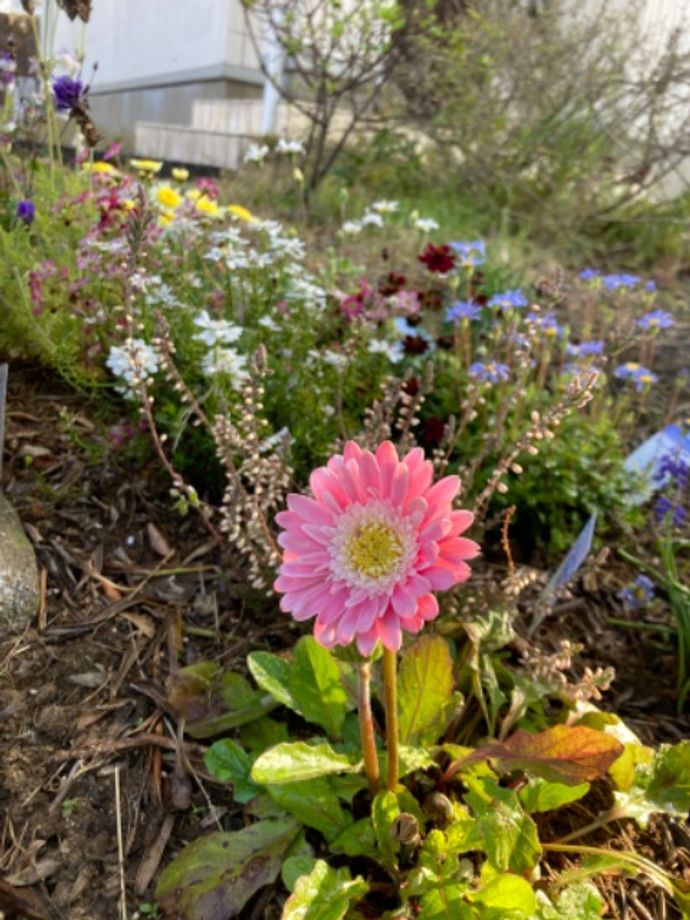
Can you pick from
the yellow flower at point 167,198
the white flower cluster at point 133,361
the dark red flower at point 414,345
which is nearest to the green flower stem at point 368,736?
the white flower cluster at point 133,361

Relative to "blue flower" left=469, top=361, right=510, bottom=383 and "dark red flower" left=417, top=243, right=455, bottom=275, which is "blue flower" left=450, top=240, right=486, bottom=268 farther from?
"blue flower" left=469, top=361, right=510, bottom=383

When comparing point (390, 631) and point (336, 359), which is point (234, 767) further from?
point (336, 359)

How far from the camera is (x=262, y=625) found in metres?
2.04

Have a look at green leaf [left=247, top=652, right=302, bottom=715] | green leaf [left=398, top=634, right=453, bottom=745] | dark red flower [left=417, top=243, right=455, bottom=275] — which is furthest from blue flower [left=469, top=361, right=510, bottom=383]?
green leaf [left=247, top=652, right=302, bottom=715]

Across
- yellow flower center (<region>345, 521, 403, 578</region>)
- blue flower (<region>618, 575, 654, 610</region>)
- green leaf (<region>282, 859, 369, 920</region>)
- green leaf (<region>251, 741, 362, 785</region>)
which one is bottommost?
blue flower (<region>618, 575, 654, 610</region>)

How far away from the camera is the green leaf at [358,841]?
145cm

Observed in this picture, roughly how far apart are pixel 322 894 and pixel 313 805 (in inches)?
8.3

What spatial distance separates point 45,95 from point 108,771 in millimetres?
2123

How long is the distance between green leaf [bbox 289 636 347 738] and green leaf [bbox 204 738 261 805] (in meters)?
0.14

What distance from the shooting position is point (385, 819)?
139cm

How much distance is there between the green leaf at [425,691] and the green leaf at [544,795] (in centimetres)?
20

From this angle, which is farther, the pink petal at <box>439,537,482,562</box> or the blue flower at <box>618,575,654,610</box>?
the blue flower at <box>618,575,654,610</box>

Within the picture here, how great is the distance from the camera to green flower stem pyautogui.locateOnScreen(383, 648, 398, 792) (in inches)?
49.0

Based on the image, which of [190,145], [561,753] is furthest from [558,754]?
[190,145]
